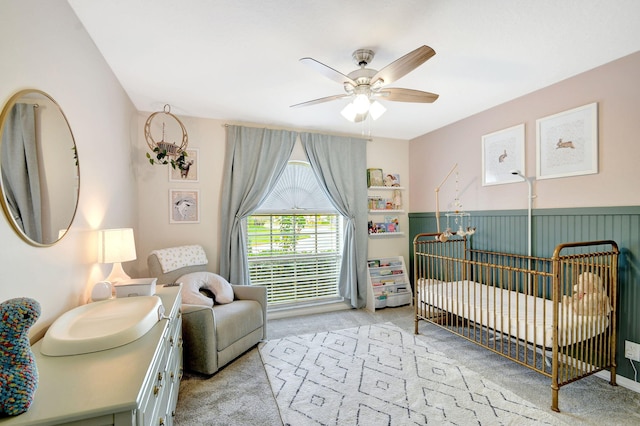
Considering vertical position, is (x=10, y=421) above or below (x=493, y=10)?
below

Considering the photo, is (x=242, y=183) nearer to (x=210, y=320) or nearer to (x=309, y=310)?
(x=210, y=320)

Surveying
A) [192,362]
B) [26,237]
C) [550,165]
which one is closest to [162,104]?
[26,237]

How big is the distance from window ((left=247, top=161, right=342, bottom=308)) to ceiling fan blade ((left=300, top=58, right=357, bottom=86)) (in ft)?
6.23

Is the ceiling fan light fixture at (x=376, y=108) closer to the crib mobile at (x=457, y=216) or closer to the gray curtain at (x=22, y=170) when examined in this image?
the crib mobile at (x=457, y=216)

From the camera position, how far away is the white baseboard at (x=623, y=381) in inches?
82.7

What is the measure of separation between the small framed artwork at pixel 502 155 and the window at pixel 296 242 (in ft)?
6.13

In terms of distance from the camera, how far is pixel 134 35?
1851mm

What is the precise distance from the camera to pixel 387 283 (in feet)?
13.3

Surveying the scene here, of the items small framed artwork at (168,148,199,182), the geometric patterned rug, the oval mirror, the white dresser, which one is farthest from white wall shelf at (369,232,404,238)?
the oval mirror

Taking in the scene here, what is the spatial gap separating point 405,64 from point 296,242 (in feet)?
8.57

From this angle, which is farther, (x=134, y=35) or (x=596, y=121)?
(x=596, y=121)

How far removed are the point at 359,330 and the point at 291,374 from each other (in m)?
1.09

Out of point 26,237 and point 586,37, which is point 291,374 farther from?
point 586,37

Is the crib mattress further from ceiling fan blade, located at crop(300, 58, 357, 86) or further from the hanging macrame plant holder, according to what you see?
the hanging macrame plant holder
